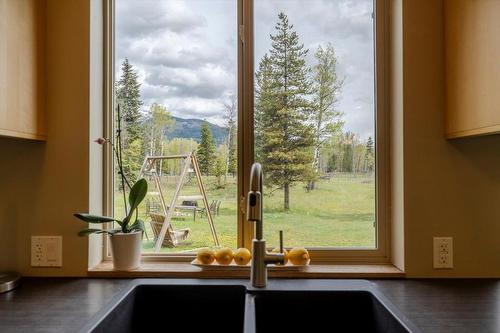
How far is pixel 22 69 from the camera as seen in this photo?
1.22 meters

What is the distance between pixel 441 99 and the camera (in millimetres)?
1338

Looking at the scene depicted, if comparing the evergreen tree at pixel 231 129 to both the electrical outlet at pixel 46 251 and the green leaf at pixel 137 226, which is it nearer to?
the green leaf at pixel 137 226

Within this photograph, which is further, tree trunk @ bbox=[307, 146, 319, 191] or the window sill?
tree trunk @ bbox=[307, 146, 319, 191]

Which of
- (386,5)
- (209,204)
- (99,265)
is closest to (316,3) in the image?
(386,5)

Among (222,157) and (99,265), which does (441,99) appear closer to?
(222,157)

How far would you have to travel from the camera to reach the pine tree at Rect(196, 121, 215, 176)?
1527 millimetres

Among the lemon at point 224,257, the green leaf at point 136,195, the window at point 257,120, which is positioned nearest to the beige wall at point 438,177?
the window at point 257,120

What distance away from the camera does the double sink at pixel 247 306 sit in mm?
1184

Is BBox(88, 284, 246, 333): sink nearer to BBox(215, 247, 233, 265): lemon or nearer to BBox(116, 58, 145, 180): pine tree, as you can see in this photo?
BBox(215, 247, 233, 265): lemon

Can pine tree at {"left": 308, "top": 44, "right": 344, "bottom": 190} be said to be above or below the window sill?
above

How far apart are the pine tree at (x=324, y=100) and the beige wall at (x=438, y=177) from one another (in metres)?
0.28

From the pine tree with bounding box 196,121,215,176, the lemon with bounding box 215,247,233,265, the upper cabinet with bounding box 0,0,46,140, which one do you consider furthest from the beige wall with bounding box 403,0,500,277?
the upper cabinet with bounding box 0,0,46,140

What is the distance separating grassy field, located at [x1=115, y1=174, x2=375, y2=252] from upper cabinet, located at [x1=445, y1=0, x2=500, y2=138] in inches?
16.2

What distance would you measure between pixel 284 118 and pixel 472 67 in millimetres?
677
